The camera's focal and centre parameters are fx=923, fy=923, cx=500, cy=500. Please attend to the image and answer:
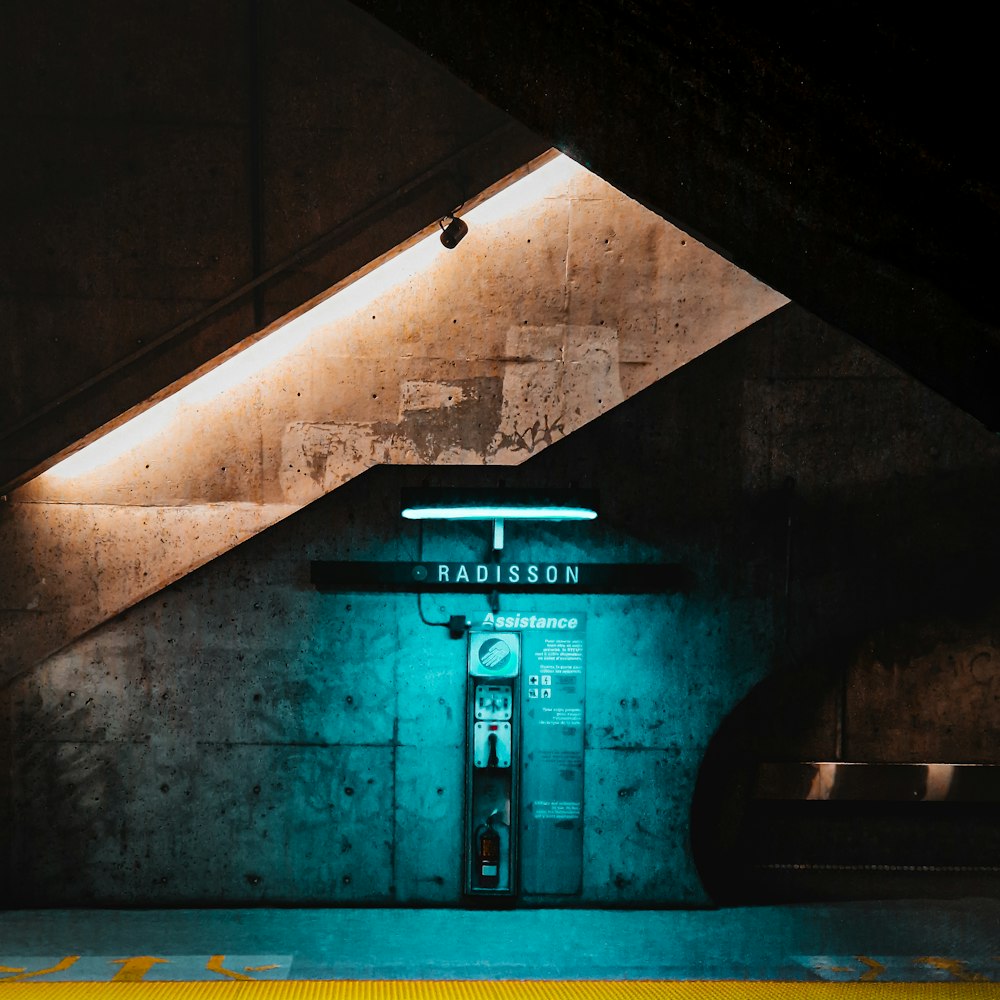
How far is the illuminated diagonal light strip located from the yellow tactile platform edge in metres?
3.34

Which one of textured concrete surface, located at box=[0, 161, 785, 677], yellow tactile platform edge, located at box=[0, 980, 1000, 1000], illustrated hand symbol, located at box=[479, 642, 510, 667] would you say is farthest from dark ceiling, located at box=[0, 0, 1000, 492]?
yellow tactile platform edge, located at box=[0, 980, 1000, 1000]

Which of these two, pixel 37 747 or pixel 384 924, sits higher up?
pixel 37 747

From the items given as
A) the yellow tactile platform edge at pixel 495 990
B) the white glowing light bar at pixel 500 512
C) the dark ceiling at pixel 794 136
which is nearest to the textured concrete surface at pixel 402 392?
the white glowing light bar at pixel 500 512

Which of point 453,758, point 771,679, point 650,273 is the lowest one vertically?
point 453,758

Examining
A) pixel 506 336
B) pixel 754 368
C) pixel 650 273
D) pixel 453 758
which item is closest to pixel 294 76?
pixel 506 336

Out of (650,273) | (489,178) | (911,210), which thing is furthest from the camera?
(650,273)

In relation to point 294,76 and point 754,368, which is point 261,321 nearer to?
point 294,76

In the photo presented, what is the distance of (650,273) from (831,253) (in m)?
3.35

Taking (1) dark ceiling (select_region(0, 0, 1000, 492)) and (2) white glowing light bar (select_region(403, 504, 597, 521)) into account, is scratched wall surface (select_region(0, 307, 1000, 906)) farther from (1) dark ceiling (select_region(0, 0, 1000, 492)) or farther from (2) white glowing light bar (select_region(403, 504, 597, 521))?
(1) dark ceiling (select_region(0, 0, 1000, 492))

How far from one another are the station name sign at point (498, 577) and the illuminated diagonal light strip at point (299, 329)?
1.45m

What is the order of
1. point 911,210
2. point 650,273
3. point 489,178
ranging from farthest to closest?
point 650,273
point 489,178
point 911,210

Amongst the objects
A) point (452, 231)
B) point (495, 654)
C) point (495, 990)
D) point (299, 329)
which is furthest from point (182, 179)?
point (495, 990)

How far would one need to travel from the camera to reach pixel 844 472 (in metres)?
6.71

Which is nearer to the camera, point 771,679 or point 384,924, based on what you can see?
point 384,924
